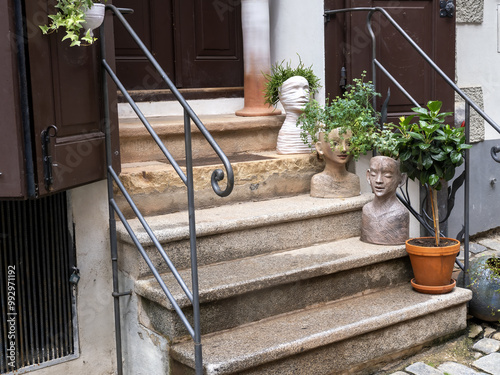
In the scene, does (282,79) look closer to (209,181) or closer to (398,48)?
(398,48)

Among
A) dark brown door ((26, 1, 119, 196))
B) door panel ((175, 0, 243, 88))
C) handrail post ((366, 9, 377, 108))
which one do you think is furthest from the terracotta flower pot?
door panel ((175, 0, 243, 88))

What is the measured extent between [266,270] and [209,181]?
0.68m

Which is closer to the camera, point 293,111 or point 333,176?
point 333,176

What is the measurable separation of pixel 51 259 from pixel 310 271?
1.21m

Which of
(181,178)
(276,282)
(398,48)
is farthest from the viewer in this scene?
(398,48)

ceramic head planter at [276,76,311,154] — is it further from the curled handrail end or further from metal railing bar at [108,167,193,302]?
the curled handrail end

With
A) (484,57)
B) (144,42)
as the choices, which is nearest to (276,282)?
(144,42)

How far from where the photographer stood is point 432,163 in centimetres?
339

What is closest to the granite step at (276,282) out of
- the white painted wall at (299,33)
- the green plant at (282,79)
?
the green plant at (282,79)

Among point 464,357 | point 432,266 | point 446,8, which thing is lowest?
point 464,357

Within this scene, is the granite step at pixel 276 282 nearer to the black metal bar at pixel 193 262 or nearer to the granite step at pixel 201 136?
the black metal bar at pixel 193 262

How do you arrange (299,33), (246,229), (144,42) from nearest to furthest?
1. (246,229)
2. (299,33)
3. (144,42)

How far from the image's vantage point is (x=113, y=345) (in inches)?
130

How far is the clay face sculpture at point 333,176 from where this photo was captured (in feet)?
12.4
